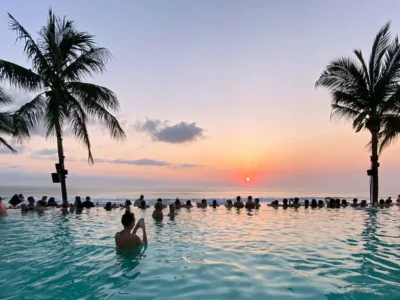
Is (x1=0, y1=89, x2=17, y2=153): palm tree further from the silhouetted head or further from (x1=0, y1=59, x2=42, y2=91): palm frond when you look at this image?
the silhouetted head

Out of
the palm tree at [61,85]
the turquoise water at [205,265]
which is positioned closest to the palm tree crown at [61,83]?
the palm tree at [61,85]

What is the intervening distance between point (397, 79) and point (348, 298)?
22078mm

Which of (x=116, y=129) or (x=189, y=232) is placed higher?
(x=116, y=129)

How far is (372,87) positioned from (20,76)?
2452cm

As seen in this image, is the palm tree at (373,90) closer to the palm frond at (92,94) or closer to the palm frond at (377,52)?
the palm frond at (377,52)

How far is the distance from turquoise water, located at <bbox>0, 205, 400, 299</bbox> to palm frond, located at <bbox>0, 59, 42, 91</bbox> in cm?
1114

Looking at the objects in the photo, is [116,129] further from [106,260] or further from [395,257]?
[395,257]

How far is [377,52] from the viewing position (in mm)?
22578

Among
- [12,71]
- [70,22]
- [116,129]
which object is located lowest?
[116,129]

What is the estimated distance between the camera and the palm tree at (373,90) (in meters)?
22.0

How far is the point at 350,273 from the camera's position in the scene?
21.3ft

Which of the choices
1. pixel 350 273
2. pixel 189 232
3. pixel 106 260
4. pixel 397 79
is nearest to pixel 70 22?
pixel 189 232

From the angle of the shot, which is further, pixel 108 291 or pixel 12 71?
pixel 12 71

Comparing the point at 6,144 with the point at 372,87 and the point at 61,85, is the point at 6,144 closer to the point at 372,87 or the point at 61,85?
the point at 61,85
